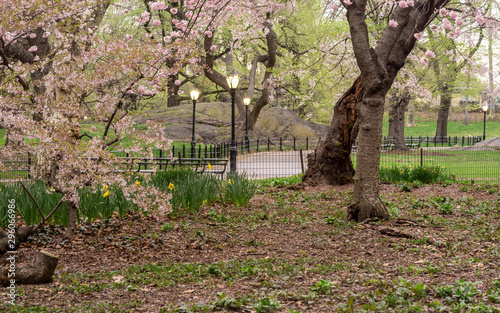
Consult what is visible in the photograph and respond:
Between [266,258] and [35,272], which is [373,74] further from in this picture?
[35,272]

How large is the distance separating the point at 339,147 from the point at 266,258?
5.90m

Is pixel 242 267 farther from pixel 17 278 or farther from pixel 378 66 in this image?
pixel 378 66

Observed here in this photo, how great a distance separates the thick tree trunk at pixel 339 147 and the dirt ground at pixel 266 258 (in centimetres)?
226

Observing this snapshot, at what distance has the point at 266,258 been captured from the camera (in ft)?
A: 17.5

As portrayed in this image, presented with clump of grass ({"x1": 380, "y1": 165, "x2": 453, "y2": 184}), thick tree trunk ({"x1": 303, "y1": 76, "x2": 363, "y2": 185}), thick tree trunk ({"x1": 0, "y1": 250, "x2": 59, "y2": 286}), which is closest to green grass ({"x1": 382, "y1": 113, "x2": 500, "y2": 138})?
clump of grass ({"x1": 380, "y1": 165, "x2": 453, "y2": 184})

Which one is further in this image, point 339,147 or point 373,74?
point 339,147

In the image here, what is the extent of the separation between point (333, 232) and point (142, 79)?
3722mm

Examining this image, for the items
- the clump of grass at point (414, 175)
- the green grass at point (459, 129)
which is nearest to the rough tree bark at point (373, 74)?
the clump of grass at point (414, 175)

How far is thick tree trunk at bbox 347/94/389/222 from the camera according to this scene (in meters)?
7.00

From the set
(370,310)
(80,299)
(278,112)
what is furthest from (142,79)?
(278,112)

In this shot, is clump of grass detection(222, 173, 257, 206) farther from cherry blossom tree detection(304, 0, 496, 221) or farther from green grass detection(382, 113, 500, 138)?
green grass detection(382, 113, 500, 138)

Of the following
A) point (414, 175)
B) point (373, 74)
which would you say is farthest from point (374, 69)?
point (414, 175)

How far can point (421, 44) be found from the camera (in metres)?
23.6

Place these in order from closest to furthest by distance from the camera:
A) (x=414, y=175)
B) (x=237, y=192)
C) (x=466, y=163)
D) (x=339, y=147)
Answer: (x=237, y=192) → (x=339, y=147) → (x=414, y=175) → (x=466, y=163)
